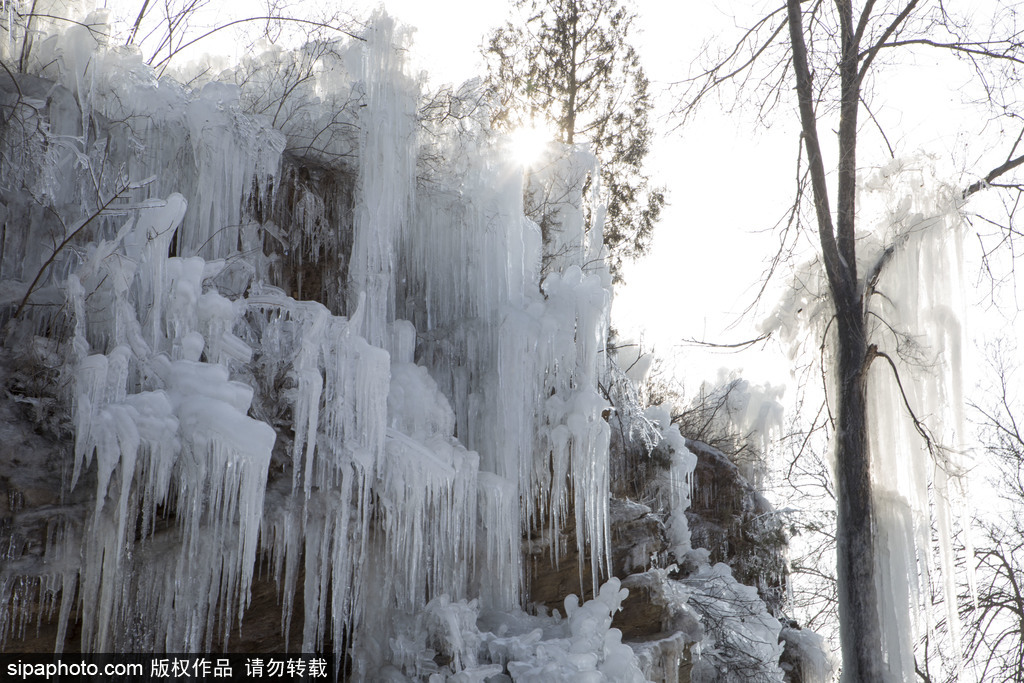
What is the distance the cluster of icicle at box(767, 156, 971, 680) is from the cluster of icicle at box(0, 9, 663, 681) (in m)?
2.28

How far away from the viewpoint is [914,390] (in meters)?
6.69

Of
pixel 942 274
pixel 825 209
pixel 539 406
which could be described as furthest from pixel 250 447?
pixel 942 274

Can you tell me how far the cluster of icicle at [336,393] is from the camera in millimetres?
4289

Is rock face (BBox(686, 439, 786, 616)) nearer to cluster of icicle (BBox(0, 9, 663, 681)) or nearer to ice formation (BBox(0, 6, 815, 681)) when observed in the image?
ice formation (BBox(0, 6, 815, 681))

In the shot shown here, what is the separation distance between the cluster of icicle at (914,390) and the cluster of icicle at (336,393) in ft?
7.49

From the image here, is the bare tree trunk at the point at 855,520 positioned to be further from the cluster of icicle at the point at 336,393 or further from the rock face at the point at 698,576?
the cluster of icicle at the point at 336,393

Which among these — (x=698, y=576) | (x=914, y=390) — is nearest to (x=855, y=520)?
(x=914, y=390)

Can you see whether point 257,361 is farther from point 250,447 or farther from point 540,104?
point 540,104

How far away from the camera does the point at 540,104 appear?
11.2 m

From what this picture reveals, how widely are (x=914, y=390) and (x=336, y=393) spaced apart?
4.75m

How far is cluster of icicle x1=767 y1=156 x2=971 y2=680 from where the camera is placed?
21.1 feet

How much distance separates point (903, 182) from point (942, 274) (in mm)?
876

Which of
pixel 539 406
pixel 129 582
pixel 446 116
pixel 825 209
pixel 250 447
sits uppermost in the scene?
pixel 446 116

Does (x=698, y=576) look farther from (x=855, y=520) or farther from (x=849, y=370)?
(x=849, y=370)
